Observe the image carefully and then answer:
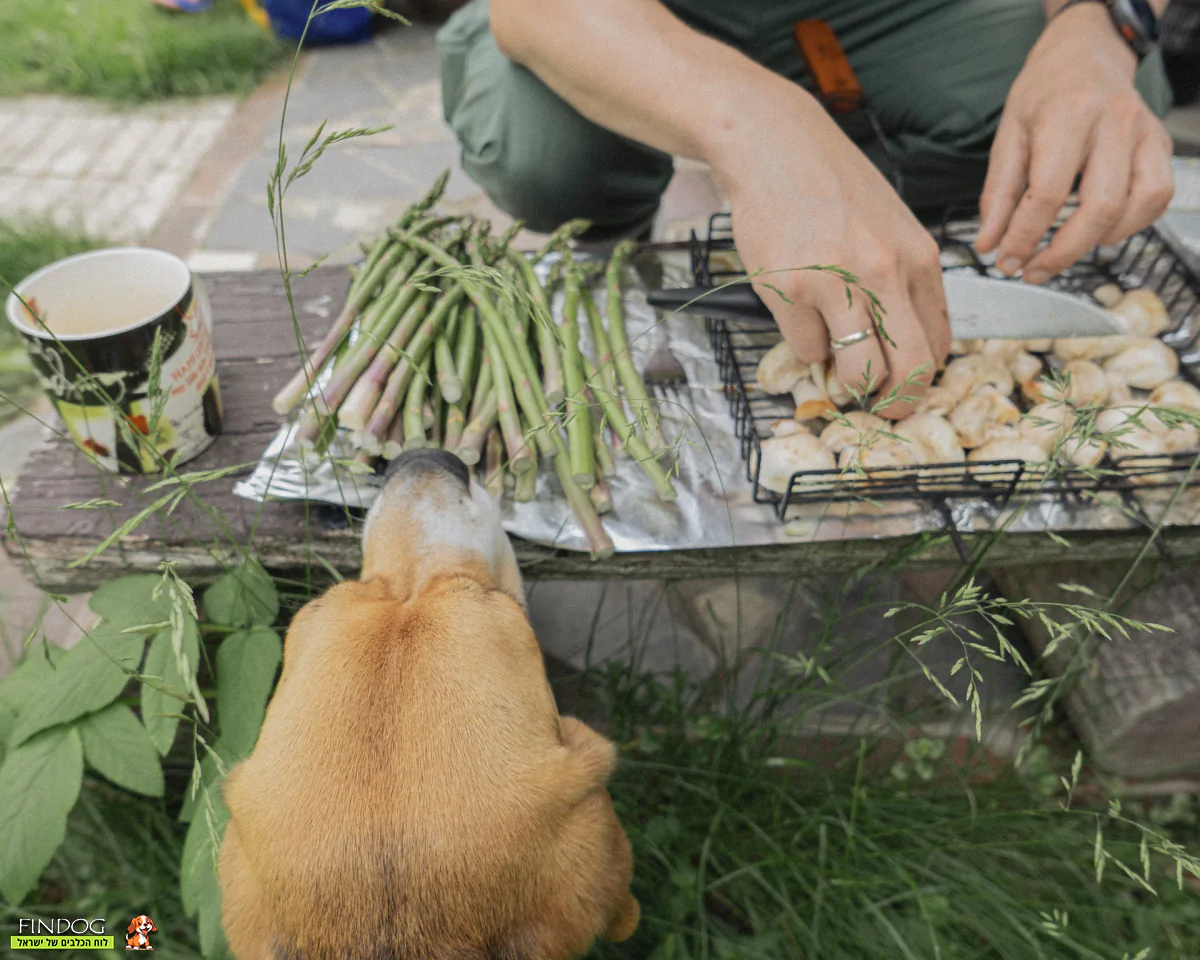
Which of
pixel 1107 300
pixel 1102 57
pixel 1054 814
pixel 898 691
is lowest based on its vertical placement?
pixel 898 691

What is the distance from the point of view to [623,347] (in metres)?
2.13

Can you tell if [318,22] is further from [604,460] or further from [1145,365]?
[1145,365]

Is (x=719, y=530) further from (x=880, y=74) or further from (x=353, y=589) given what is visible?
(x=880, y=74)

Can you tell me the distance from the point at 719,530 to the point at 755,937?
36.3 inches

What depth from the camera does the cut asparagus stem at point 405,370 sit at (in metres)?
1.93

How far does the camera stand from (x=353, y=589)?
1475mm

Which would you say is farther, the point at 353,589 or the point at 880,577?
the point at 880,577

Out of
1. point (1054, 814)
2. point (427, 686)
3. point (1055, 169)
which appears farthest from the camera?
point (1055, 169)

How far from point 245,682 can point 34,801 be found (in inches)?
16.6

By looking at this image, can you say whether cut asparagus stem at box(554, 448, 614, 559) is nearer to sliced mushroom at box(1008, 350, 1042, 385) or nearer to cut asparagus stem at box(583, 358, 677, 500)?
cut asparagus stem at box(583, 358, 677, 500)

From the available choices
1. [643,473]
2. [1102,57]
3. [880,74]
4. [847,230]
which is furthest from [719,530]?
[880,74]

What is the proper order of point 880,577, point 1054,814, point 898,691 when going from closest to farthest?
point 880,577, point 1054,814, point 898,691

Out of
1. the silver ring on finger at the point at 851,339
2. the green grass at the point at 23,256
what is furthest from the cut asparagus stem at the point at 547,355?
the green grass at the point at 23,256

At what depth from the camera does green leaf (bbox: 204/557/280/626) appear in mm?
1728
